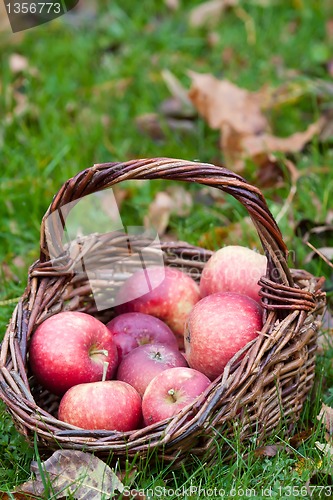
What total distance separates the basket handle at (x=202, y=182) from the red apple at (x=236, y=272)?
0.73 feet

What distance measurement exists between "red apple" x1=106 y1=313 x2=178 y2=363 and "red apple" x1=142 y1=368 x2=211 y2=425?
267mm

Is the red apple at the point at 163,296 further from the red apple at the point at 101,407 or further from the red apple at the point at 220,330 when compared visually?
the red apple at the point at 101,407

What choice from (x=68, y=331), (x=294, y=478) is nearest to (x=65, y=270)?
(x=68, y=331)

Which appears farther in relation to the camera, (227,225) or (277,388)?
(227,225)

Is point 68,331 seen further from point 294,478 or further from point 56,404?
point 294,478

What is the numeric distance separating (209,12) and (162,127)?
51.3 inches

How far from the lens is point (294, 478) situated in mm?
1737

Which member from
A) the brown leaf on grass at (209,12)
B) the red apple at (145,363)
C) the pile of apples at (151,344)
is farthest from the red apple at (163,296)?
the brown leaf on grass at (209,12)

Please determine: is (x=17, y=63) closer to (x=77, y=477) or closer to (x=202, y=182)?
(x=202, y=182)

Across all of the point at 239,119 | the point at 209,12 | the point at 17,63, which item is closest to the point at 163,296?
the point at 239,119

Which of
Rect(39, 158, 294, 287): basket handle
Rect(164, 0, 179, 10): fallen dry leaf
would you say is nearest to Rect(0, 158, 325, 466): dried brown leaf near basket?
Rect(39, 158, 294, 287): basket handle

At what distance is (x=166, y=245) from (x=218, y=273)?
293 millimetres

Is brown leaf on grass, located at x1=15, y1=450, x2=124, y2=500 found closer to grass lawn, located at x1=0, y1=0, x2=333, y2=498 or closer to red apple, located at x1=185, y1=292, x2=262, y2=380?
grass lawn, located at x1=0, y1=0, x2=333, y2=498

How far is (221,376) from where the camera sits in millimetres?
1759
